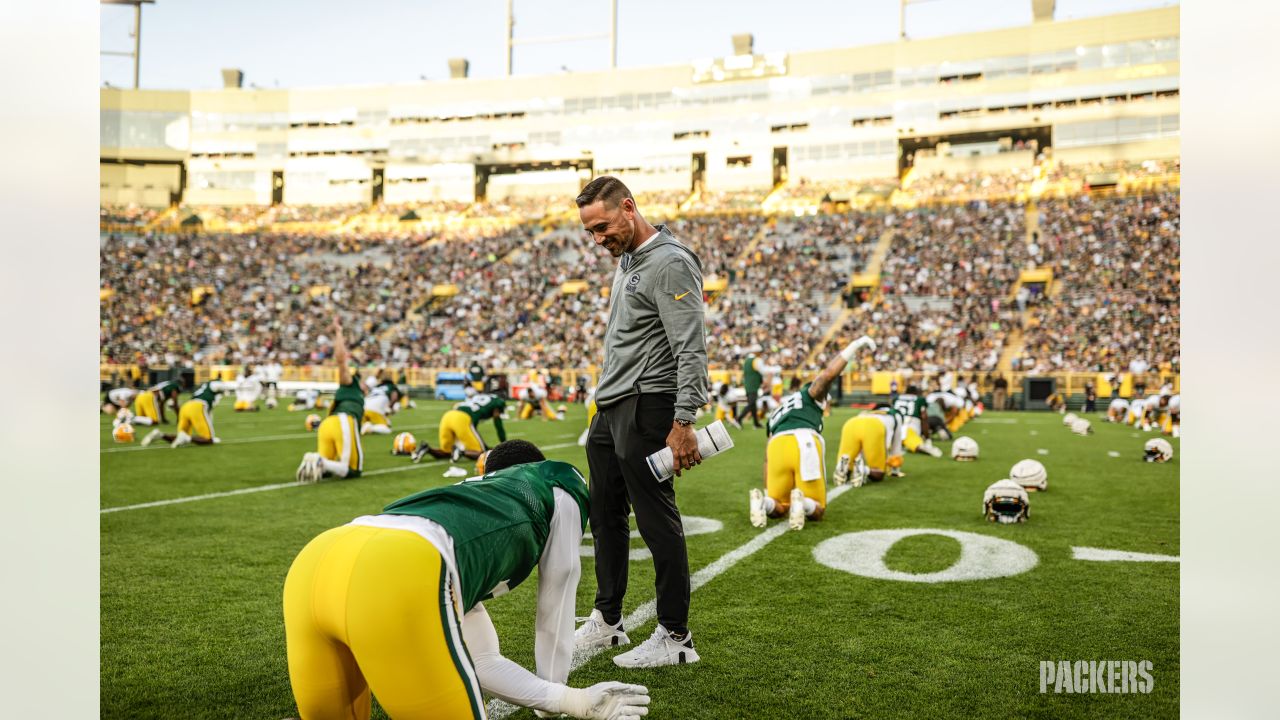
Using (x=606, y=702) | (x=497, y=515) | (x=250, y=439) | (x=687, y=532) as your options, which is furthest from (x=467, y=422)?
(x=497, y=515)

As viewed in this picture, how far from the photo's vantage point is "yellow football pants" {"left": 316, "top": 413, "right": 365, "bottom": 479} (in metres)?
8.84

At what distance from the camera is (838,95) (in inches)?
1740

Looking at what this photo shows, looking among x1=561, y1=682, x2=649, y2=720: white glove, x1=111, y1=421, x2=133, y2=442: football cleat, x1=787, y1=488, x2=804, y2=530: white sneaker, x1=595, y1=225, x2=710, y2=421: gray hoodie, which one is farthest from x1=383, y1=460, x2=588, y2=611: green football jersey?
x1=111, y1=421, x2=133, y2=442: football cleat

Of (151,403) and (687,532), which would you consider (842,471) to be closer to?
(687,532)

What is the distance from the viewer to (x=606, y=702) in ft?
8.71

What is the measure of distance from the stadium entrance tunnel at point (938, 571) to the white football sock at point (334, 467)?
203 inches

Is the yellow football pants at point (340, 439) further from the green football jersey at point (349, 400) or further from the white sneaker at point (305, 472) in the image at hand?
the white sneaker at point (305, 472)

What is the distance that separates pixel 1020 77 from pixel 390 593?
148 ft

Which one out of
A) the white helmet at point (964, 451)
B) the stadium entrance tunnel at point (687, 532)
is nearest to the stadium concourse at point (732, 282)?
the white helmet at point (964, 451)

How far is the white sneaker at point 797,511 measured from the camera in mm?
6262

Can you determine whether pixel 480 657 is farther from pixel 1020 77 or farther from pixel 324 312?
pixel 1020 77

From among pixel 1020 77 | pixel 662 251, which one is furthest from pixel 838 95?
pixel 662 251

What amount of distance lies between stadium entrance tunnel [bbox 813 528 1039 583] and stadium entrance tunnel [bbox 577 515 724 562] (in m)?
0.89
